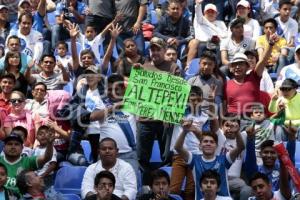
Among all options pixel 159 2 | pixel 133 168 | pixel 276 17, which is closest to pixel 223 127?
pixel 133 168

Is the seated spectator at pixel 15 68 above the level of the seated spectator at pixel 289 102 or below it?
above

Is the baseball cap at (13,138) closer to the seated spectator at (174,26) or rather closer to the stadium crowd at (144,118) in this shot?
the stadium crowd at (144,118)

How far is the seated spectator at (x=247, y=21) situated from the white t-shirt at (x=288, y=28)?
0.38 m

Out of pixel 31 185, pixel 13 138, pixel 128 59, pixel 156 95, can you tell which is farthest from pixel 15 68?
pixel 31 185

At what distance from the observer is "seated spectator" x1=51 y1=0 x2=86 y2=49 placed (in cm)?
1614

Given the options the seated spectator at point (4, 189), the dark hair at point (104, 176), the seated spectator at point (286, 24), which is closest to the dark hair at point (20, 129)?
the seated spectator at point (4, 189)

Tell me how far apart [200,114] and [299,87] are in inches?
86.8

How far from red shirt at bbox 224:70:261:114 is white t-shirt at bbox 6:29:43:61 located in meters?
3.08

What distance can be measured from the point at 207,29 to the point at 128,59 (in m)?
2.14

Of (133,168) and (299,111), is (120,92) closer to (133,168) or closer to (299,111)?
(133,168)

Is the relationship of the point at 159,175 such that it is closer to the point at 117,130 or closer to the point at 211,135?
the point at 211,135

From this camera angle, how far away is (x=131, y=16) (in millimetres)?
15711

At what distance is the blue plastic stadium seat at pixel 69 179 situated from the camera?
40.6ft

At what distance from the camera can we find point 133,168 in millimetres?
11992
